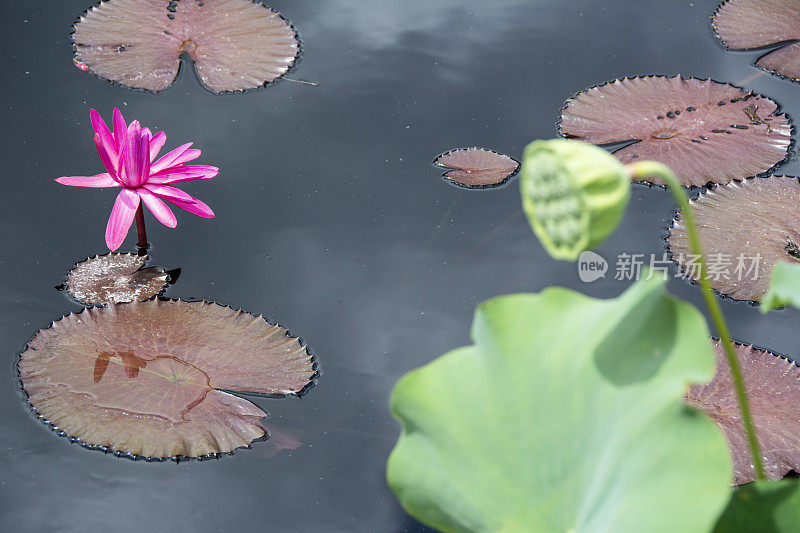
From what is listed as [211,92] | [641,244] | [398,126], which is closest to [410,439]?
[641,244]

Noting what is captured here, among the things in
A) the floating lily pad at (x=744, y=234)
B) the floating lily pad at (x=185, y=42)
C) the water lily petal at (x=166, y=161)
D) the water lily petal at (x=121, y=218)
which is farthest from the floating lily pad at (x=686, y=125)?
the water lily petal at (x=121, y=218)

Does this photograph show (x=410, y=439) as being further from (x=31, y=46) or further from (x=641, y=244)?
(x=31, y=46)

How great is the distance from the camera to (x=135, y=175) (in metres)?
1.41

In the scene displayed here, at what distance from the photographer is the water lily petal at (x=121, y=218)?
1377 millimetres

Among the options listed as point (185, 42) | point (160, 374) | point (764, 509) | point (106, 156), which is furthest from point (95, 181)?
point (764, 509)

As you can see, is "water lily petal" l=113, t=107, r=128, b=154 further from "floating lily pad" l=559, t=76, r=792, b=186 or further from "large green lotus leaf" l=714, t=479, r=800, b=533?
"large green lotus leaf" l=714, t=479, r=800, b=533

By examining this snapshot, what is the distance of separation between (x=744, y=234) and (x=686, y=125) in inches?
13.9

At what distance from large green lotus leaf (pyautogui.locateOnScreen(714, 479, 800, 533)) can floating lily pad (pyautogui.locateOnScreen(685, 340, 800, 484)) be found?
541 mm

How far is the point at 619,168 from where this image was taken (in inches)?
21.8

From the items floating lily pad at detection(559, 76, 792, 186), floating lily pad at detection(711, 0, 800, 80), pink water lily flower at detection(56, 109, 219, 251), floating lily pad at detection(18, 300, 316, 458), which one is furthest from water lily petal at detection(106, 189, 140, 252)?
floating lily pad at detection(711, 0, 800, 80)

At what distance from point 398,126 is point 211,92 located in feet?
1.47

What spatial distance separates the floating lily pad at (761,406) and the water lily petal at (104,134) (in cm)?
106

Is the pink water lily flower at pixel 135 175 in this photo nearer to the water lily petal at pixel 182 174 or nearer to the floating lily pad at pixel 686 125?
the water lily petal at pixel 182 174

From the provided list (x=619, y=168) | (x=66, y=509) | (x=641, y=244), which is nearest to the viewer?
(x=619, y=168)
